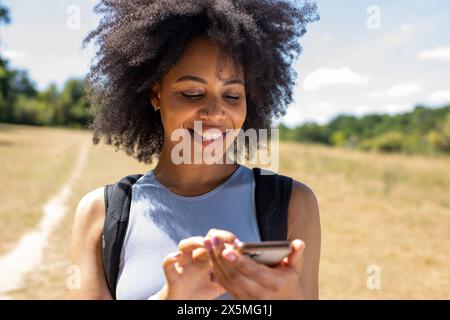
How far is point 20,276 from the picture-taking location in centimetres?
597

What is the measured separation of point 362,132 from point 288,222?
242 feet

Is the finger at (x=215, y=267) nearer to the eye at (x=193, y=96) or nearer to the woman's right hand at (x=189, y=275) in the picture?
the woman's right hand at (x=189, y=275)

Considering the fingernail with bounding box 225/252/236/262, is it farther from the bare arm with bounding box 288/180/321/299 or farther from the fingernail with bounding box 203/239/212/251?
the bare arm with bounding box 288/180/321/299

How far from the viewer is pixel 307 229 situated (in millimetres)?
1621

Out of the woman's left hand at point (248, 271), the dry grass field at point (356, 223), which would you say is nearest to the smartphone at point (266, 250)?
the woman's left hand at point (248, 271)

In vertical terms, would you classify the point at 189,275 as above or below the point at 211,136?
below

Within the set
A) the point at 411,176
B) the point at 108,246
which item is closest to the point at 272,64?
the point at 108,246

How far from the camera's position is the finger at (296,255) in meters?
1.17

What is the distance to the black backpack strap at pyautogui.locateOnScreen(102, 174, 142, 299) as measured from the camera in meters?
1.61

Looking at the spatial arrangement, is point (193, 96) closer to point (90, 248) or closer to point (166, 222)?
point (166, 222)

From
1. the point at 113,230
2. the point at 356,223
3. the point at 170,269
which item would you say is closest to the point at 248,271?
the point at 170,269

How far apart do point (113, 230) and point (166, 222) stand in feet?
0.53

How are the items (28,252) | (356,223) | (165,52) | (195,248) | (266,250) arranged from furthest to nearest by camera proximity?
(356,223)
(28,252)
(165,52)
(195,248)
(266,250)

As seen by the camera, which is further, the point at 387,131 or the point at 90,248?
the point at 387,131
